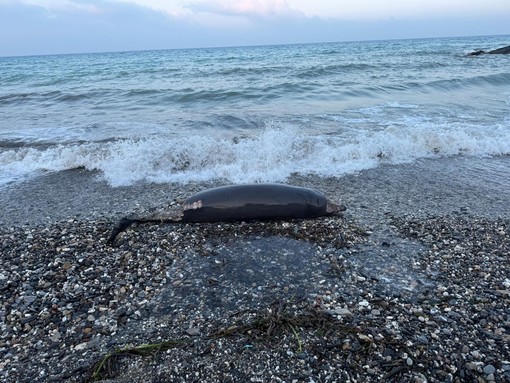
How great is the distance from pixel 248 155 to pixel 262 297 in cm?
529

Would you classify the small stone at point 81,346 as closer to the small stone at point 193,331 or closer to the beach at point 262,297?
the beach at point 262,297

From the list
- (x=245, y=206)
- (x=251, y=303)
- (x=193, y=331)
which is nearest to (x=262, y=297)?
(x=251, y=303)

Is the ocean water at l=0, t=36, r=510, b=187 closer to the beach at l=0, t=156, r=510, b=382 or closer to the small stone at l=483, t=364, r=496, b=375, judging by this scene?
the beach at l=0, t=156, r=510, b=382

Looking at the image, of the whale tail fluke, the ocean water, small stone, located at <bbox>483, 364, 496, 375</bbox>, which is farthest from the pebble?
the ocean water

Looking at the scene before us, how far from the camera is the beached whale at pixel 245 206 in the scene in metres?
5.44

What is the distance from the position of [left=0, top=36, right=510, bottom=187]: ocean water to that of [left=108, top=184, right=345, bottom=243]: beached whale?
2.14 m

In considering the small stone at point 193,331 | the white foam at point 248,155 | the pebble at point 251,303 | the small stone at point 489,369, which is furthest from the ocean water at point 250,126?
the small stone at point 489,369

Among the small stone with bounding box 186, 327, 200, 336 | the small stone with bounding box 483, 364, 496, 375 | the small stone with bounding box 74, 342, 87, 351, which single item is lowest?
the small stone with bounding box 483, 364, 496, 375

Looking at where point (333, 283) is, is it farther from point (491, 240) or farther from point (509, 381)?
point (491, 240)

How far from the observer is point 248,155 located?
890cm

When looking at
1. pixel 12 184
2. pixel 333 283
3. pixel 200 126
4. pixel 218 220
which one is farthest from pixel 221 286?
pixel 200 126

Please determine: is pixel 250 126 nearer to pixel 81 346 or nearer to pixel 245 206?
pixel 245 206

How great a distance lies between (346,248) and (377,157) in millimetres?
4774

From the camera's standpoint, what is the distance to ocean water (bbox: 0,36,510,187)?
339 inches
